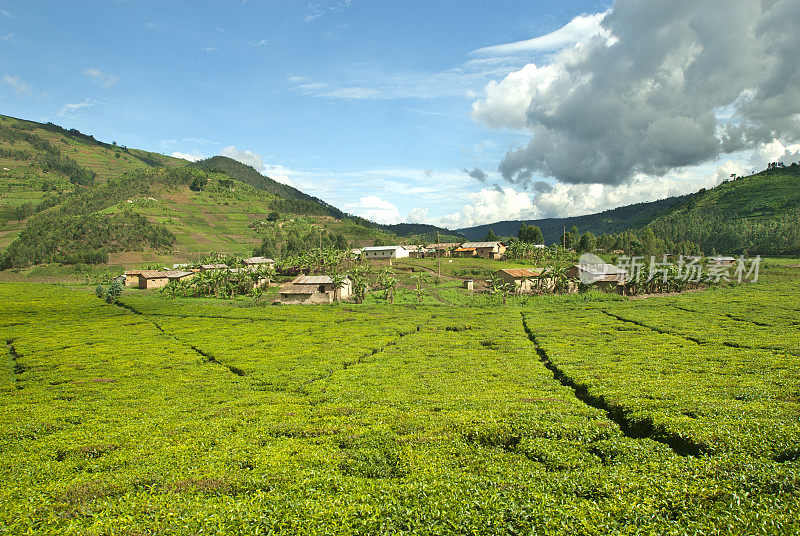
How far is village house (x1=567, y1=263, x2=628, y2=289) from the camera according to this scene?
100 metres

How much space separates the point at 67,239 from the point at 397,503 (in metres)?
216

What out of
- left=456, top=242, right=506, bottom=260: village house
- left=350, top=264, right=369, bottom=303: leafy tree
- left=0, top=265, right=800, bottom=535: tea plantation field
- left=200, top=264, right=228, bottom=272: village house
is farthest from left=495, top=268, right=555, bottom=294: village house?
→ left=200, top=264, right=228, bottom=272: village house

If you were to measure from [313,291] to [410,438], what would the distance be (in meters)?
82.7

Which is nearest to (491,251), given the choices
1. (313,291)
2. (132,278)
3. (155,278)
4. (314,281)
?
(314,281)

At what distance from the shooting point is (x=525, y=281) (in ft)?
348

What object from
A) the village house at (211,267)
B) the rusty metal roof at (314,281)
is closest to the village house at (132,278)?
the village house at (211,267)

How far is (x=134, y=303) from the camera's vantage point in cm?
8912

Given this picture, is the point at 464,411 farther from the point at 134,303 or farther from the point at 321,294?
the point at 134,303

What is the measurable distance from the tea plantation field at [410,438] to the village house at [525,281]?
192 feet

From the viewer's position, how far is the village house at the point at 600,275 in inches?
3937

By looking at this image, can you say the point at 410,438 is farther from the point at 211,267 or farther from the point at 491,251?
the point at 491,251

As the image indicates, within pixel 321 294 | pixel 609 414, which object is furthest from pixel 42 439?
pixel 321 294

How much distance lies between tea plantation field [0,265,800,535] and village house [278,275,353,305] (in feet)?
172

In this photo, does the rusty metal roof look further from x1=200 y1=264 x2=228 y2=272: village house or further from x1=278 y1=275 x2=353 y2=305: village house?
x1=200 y1=264 x2=228 y2=272: village house
